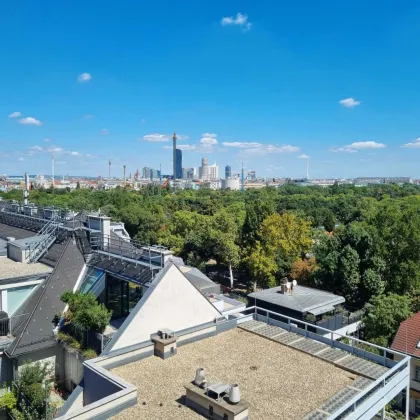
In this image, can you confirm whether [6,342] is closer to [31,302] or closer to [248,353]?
[31,302]

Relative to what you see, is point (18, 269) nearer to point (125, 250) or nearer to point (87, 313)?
point (125, 250)

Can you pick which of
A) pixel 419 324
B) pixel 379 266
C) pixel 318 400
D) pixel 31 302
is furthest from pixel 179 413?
pixel 379 266

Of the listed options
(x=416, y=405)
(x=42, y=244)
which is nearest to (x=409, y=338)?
(x=416, y=405)

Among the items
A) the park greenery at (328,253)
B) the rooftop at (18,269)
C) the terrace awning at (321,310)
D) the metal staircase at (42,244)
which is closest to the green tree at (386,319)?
the park greenery at (328,253)

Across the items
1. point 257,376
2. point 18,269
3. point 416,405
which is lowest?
point 416,405

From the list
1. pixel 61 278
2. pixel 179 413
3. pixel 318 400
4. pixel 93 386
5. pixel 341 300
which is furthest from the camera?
pixel 341 300

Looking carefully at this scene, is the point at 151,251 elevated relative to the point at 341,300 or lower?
elevated

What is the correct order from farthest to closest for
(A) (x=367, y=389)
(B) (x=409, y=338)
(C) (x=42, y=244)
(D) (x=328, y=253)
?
(D) (x=328, y=253) → (B) (x=409, y=338) → (C) (x=42, y=244) → (A) (x=367, y=389)
